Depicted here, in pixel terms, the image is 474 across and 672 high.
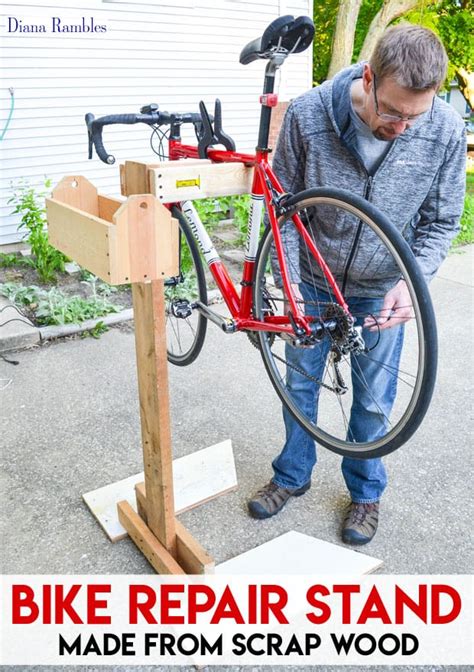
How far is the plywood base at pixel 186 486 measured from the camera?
244 cm

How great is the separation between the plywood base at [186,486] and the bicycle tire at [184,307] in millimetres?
690

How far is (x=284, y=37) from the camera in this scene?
204 centimetres

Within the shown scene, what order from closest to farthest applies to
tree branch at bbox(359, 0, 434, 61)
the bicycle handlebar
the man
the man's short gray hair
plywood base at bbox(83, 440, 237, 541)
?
1. the man's short gray hair
2. the man
3. plywood base at bbox(83, 440, 237, 541)
4. the bicycle handlebar
5. tree branch at bbox(359, 0, 434, 61)

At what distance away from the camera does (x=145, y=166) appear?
185 centimetres

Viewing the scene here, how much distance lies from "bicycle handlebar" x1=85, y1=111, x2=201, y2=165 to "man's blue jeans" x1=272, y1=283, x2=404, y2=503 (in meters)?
1.12

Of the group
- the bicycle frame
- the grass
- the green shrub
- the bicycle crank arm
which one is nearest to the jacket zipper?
the bicycle frame

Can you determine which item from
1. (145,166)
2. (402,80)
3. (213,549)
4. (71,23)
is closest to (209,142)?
(145,166)

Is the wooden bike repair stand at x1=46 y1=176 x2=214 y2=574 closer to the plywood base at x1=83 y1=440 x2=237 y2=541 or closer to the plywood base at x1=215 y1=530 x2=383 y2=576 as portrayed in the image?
the plywood base at x1=83 y1=440 x2=237 y2=541

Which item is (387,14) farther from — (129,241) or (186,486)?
(129,241)

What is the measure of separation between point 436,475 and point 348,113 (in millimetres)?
1679

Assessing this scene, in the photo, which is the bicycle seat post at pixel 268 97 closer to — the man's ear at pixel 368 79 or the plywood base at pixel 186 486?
the man's ear at pixel 368 79

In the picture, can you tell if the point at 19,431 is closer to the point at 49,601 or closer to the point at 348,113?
the point at 49,601

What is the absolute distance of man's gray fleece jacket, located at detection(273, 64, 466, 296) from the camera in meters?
1.86
